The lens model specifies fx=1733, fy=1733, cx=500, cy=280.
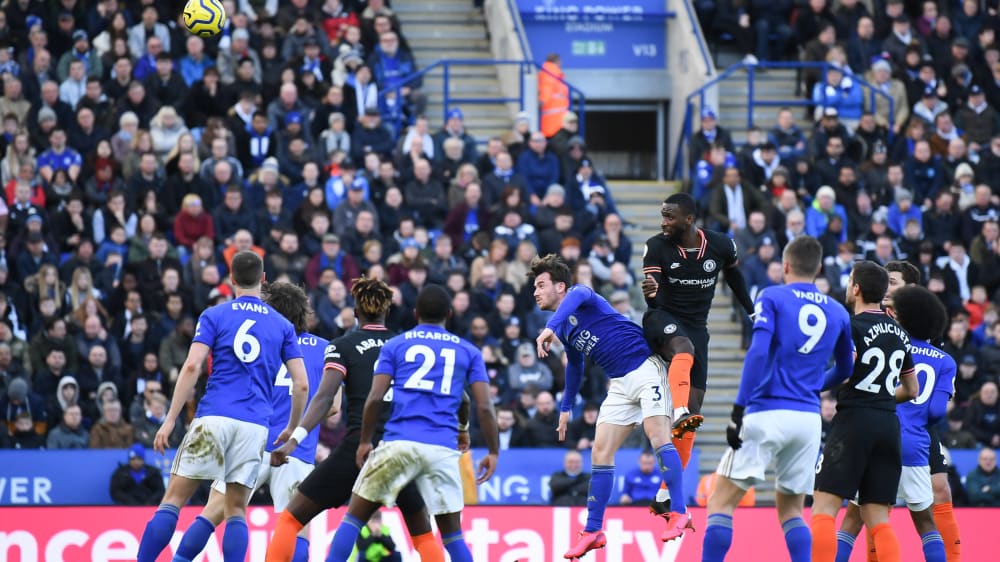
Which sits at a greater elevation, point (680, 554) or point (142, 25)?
point (142, 25)

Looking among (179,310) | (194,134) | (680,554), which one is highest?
(194,134)

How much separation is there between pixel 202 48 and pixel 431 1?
5.18 meters

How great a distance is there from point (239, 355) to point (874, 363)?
167 inches

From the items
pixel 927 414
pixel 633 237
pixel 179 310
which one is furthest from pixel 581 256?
pixel 927 414

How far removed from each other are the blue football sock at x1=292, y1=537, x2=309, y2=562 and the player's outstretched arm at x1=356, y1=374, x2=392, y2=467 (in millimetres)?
1796

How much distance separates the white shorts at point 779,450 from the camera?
434 inches

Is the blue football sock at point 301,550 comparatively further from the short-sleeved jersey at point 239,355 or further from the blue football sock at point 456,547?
the blue football sock at point 456,547

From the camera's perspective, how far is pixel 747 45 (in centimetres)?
2706

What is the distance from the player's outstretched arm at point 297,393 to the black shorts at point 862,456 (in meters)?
3.49

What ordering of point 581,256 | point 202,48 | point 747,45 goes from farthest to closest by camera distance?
point 747,45
point 202,48
point 581,256

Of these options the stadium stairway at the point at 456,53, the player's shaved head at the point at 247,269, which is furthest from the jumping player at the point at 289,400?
the stadium stairway at the point at 456,53

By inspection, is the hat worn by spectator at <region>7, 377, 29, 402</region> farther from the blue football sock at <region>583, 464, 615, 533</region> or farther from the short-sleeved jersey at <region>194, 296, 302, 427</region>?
the blue football sock at <region>583, 464, 615, 533</region>

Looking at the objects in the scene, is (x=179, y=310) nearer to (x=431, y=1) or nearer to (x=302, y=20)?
(x=302, y=20)

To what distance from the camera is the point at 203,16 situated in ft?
60.3
